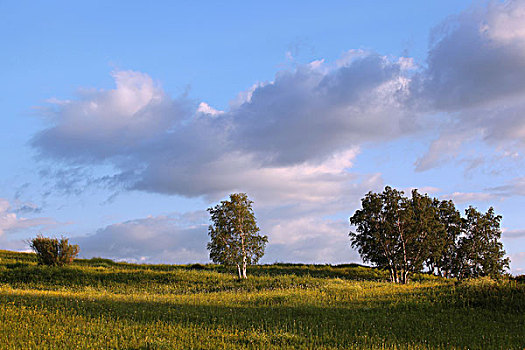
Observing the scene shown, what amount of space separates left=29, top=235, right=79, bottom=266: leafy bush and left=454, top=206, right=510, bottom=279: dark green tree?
35.5 meters

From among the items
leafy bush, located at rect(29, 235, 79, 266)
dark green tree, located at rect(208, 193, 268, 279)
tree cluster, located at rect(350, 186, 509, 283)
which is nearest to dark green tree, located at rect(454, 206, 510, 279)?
tree cluster, located at rect(350, 186, 509, 283)

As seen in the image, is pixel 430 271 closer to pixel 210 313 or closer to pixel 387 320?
pixel 387 320

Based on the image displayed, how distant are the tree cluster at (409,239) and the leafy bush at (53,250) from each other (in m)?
24.6

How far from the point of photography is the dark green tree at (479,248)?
41481 mm

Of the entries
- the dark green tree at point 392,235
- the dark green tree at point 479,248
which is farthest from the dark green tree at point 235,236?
the dark green tree at point 479,248

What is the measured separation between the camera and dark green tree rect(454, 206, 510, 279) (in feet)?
136

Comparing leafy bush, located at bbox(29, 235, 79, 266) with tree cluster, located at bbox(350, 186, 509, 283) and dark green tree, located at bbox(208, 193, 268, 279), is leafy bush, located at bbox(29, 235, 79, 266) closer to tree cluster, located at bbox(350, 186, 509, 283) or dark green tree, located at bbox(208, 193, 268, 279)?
dark green tree, located at bbox(208, 193, 268, 279)

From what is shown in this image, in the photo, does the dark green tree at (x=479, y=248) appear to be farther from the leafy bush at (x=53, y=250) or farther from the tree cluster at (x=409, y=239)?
the leafy bush at (x=53, y=250)

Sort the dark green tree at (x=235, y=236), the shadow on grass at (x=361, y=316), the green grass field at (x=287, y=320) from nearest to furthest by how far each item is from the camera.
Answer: the green grass field at (x=287, y=320), the shadow on grass at (x=361, y=316), the dark green tree at (x=235, y=236)

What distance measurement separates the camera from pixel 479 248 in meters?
41.9

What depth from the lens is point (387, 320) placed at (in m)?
17.2

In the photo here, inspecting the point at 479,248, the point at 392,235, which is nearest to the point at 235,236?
the point at 392,235

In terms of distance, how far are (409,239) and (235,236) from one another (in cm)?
1478

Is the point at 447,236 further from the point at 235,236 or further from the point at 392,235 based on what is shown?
the point at 235,236
